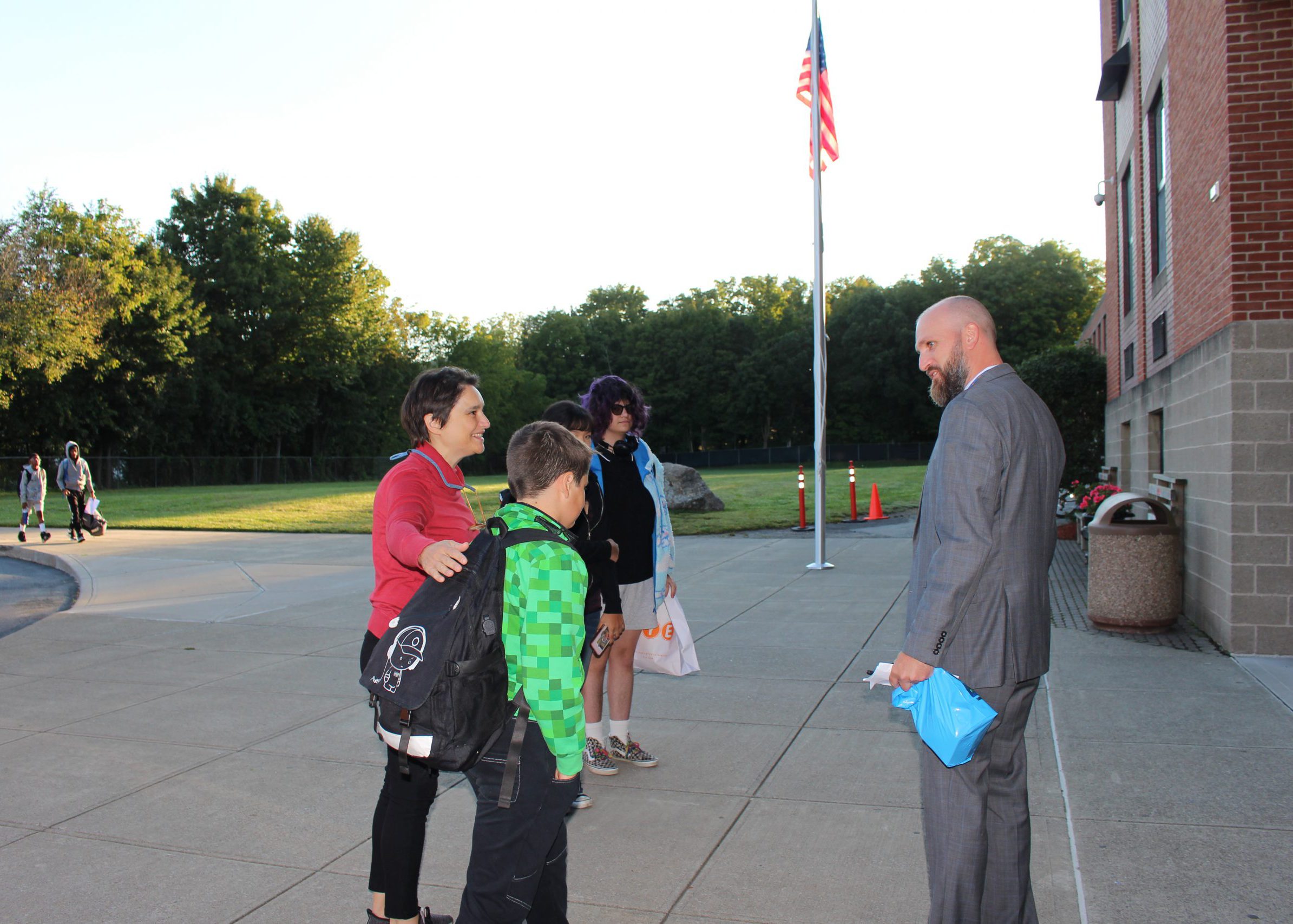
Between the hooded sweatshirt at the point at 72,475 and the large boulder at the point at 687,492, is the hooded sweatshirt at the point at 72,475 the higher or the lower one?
the higher one

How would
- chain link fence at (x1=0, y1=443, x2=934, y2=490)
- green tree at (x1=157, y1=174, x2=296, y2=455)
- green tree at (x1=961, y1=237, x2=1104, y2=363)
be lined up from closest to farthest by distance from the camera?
1. chain link fence at (x1=0, y1=443, x2=934, y2=490)
2. green tree at (x1=157, y1=174, x2=296, y2=455)
3. green tree at (x1=961, y1=237, x2=1104, y2=363)

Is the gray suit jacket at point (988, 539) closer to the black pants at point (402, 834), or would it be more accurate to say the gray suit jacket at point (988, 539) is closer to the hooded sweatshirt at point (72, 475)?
the black pants at point (402, 834)

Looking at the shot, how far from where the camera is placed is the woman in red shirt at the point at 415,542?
2729 millimetres

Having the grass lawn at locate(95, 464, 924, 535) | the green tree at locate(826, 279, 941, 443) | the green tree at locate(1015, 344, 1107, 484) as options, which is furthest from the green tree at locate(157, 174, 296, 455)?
the green tree at locate(1015, 344, 1107, 484)

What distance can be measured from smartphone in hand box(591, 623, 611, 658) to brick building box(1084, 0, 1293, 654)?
540cm

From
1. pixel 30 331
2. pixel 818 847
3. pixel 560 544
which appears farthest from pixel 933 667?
pixel 30 331

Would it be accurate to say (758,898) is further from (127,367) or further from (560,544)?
(127,367)

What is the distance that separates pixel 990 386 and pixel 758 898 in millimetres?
1900

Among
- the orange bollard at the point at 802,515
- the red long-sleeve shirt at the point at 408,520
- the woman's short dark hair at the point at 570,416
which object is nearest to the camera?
the red long-sleeve shirt at the point at 408,520

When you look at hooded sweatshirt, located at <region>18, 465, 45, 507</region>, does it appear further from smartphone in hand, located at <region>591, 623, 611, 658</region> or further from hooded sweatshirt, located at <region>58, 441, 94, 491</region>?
smartphone in hand, located at <region>591, 623, 611, 658</region>

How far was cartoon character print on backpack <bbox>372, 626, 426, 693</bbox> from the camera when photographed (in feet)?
7.73

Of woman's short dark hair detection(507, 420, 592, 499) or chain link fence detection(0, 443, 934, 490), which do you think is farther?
chain link fence detection(0, 443, 934, 490)

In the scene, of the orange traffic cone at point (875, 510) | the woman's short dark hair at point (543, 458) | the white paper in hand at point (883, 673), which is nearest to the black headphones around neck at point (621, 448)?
the woman's short dark hair at point (543, 458)

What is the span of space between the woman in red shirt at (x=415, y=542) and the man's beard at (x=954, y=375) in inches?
53.3
